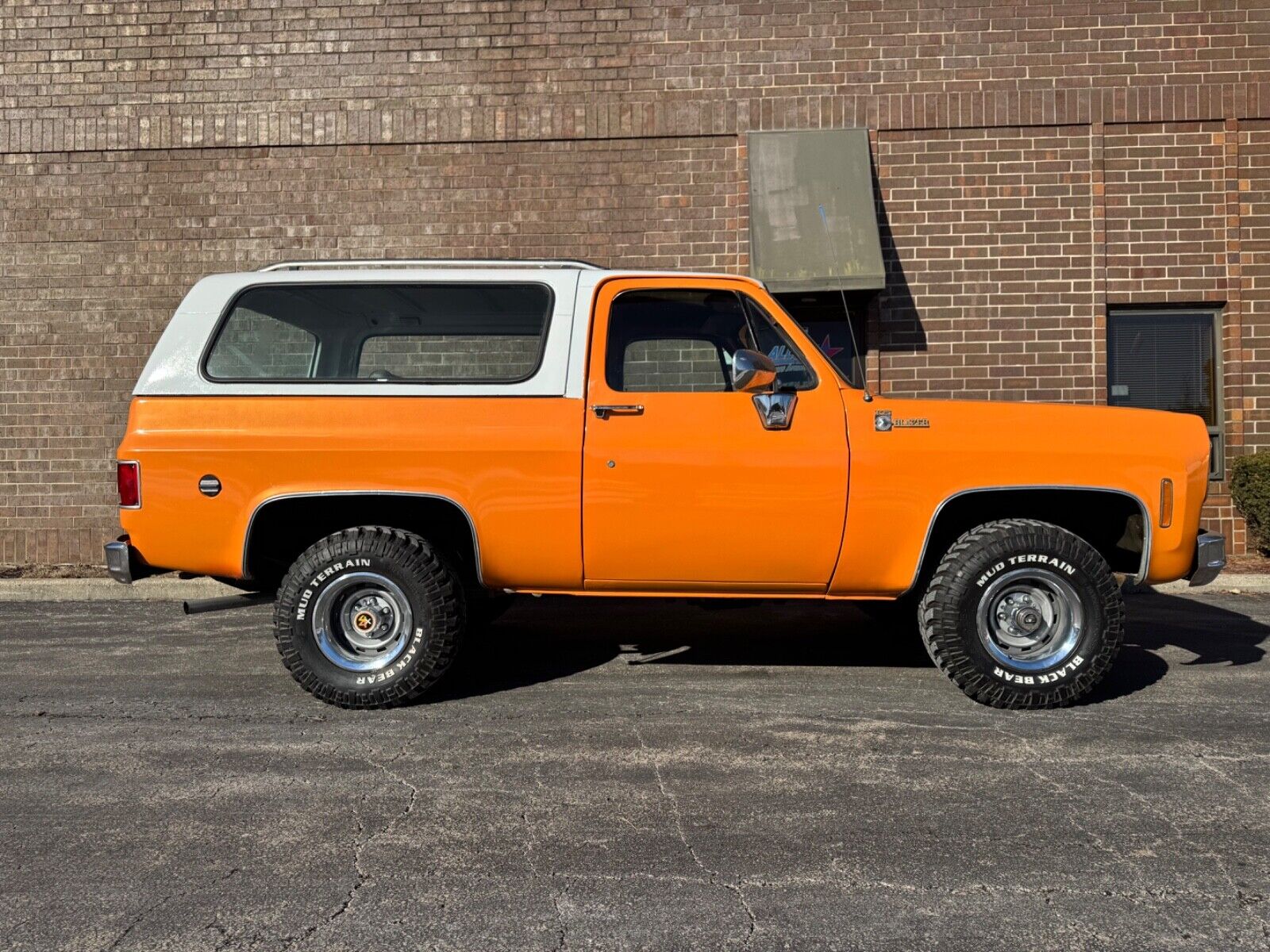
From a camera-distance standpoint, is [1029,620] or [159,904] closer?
[159,904]

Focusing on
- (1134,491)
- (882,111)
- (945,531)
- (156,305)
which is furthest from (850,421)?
(156,305)

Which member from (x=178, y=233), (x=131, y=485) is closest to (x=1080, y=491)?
(x=131, y=485)

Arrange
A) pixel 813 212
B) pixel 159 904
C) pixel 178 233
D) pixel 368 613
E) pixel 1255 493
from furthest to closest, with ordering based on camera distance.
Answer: pixel 178 233
pixel 813 212
pixel 1255 493
pixel 368 613
pixel 159 904

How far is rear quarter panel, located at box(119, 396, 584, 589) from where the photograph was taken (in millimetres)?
4777

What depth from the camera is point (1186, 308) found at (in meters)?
10.4

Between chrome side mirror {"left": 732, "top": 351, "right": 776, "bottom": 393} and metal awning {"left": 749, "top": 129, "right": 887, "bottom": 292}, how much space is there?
485 cm

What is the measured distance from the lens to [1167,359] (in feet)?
34.3

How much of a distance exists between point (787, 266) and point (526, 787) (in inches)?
270

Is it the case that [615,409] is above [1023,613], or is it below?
above

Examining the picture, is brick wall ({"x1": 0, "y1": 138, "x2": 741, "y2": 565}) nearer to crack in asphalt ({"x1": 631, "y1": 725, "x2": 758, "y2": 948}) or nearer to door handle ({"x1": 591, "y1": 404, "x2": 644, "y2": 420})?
door handle ({"x1": 591, "y1": 404, "x2": 644, "y2": 420})

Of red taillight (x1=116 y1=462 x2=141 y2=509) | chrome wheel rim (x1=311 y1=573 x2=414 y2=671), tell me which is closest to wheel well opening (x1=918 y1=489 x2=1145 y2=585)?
chrome wheel rim (x1=311 y1=573 x2=414 y2=671)

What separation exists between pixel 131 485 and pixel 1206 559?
5.25 m

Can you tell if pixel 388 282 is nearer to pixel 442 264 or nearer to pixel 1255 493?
pixel 442 264

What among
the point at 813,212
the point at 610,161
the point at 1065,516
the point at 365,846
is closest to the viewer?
the point at 365,846
